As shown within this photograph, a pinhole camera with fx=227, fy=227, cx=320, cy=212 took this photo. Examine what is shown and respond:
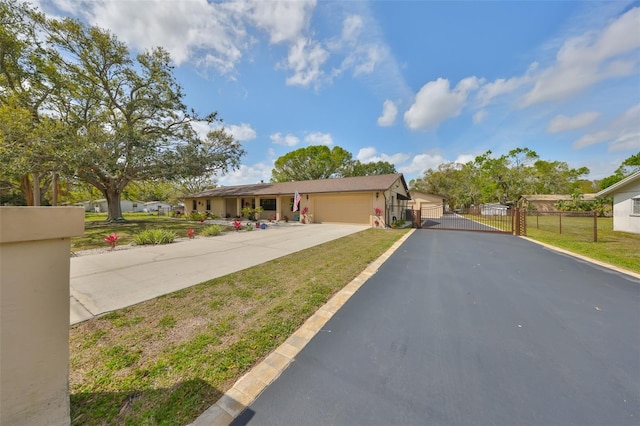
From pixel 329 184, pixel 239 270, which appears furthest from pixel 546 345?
pixel 329 184

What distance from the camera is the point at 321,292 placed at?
4.18 m

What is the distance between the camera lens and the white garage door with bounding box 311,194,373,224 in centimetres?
1647

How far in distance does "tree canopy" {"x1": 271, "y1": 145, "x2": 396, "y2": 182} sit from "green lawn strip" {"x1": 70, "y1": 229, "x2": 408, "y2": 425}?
30.1 meters

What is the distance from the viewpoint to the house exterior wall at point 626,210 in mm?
11814

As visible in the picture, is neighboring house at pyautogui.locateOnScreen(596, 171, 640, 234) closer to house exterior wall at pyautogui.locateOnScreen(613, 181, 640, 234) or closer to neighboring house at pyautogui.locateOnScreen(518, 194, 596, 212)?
house exterior wall at pyautogui.locateOnScreen(613, 181, 640, 234)

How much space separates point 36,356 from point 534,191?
52.7m

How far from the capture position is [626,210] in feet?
40.6

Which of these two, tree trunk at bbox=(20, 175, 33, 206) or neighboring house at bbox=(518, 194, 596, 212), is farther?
neighboring house at bbox=(518, 194, 596, 212)

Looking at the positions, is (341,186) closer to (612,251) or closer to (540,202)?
(612,251)

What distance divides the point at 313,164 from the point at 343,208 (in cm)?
1772

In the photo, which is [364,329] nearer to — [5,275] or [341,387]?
[341,387]

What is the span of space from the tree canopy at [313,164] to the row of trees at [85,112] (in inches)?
646

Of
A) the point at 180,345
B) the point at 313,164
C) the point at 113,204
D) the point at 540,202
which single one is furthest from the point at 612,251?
the point at 540,202

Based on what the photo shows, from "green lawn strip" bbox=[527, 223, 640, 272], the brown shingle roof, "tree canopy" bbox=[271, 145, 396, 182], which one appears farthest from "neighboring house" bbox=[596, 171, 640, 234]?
"tree canopy" bbox=[271, 145, 396, 182]
